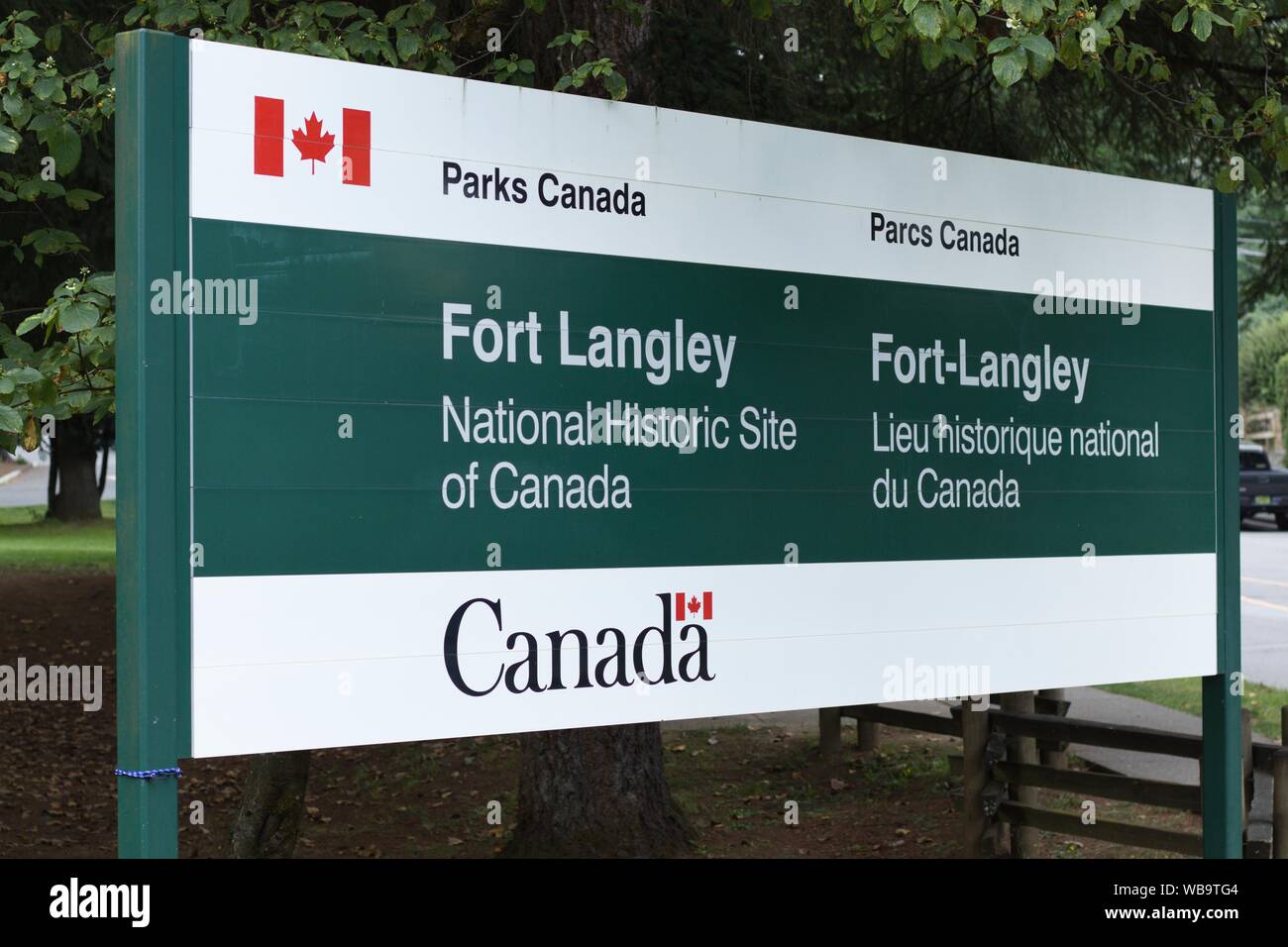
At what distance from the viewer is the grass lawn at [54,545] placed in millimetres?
21469

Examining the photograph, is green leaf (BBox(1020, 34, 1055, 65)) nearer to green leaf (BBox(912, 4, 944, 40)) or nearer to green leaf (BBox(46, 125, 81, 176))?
green leaf (BBox(912, 4, 944, 40))

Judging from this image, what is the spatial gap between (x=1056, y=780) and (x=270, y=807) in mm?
4005

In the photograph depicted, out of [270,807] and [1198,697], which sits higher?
[270,807]

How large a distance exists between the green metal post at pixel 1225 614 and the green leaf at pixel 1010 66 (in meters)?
1.62

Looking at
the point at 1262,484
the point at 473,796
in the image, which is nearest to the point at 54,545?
the point at 473,796

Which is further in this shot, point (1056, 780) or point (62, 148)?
point (1056, 780)

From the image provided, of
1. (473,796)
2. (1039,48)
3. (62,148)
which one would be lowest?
(473,796)

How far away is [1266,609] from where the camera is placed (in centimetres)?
1917

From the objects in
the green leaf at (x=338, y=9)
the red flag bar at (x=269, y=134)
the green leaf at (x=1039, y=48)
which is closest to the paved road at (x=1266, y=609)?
the green leaf at (x=1039, y=48)

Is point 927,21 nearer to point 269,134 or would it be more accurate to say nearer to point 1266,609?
point 269,134

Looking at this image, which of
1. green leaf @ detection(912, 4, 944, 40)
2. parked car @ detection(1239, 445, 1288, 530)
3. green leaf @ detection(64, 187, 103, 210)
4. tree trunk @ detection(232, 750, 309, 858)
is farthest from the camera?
parked car @ detection(1239, 445, 1288, 530)

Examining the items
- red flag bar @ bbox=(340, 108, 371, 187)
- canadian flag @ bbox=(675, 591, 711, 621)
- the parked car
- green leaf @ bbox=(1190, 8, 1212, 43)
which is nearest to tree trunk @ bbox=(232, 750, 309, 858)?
canadian flag @ bbox=(675, 591, 711, 621)

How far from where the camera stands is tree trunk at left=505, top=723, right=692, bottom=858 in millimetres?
7848

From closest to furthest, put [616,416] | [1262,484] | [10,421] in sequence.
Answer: [616,416] → [10,421] → [1262,484]
